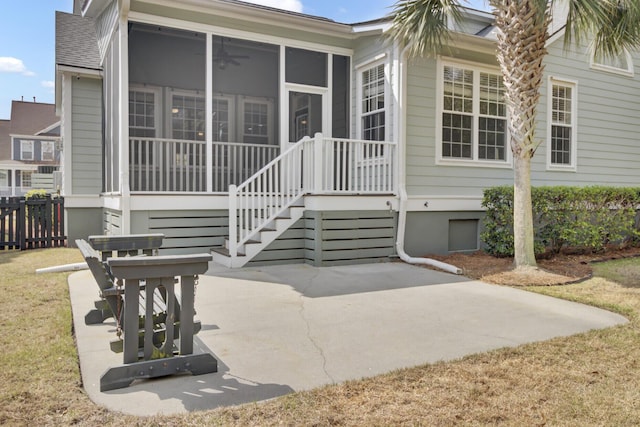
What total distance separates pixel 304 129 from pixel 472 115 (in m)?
3.37

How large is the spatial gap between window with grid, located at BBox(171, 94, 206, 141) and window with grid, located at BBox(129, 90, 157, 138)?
0.44m

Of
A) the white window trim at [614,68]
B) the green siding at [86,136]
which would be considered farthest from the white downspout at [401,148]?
the green siding at [86,136]

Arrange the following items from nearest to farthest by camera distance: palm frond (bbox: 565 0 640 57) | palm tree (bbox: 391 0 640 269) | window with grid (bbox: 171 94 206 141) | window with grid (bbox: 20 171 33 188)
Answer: palm frond (bbox: 565 0 640 57) → palm tree (bbox: 391 0 640 269) → window with grid (bbox: 171 94 206 141) → window with grid (bbox: 20 171 33 188)

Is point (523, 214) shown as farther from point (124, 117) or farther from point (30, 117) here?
point (30, 117)

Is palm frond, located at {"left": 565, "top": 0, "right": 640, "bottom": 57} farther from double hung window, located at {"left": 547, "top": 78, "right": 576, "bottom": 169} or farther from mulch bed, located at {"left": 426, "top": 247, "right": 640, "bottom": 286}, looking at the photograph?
mulch bed, located at {"left": 426, "top": 247, "right": 640, "bottom": 286}

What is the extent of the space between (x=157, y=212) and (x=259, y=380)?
16.6 feet

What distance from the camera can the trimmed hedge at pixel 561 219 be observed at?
321 inches

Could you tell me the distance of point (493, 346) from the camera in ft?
12.7

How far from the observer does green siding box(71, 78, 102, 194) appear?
10.1 meters

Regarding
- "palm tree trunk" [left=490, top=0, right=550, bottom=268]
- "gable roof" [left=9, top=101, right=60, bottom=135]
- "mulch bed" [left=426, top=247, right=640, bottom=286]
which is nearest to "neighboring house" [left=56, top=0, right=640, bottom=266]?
"mulch bed" [left=426, top=247, right=640, bottom=286]

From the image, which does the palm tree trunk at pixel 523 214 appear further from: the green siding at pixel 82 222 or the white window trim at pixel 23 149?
the white window trim at pixel 23 149

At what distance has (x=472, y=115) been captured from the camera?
9250mm

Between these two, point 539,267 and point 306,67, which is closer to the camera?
point 539,267

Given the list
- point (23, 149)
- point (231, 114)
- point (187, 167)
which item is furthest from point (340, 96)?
point (23, 149)
